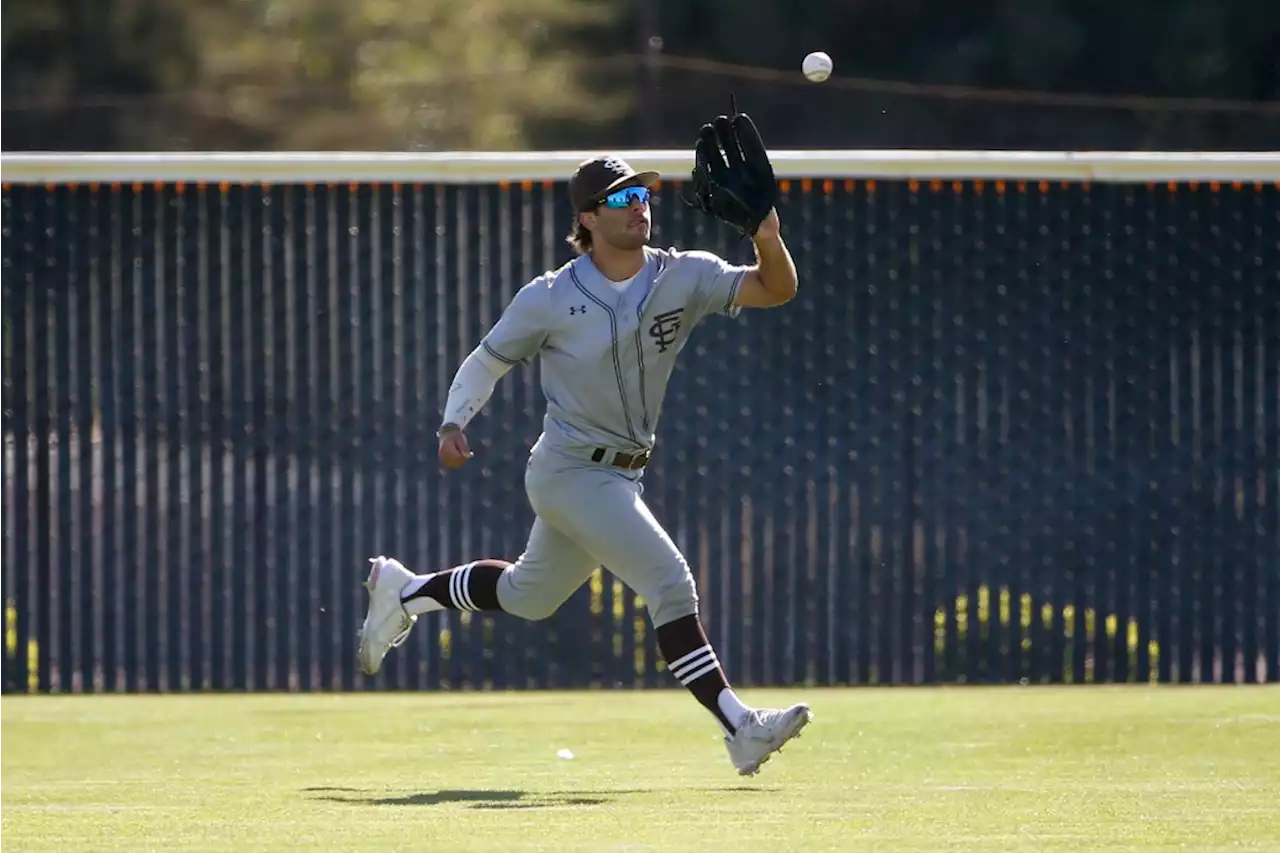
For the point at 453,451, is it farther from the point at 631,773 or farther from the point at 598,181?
the point at 631,773

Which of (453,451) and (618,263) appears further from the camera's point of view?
(618,263)

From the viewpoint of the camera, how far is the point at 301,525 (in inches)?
492

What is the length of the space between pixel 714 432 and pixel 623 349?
153 inches

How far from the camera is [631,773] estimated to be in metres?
8.71

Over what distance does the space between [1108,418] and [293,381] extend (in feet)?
13.1

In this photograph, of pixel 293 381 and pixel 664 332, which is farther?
pixel 293 381

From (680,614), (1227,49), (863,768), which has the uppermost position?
(1227,49)

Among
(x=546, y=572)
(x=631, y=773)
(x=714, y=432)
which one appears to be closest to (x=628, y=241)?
(x=546, y=572)

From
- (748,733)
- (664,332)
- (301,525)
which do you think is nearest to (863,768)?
(748,733)

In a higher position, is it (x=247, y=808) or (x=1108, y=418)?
(x=1108, y=418)

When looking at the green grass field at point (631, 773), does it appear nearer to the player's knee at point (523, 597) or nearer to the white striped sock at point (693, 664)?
the white striped sock at point (693, 664)

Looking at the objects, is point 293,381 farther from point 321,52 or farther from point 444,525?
point 321,52

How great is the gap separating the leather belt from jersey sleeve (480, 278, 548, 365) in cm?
41

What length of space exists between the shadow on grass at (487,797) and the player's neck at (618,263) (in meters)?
1.73
